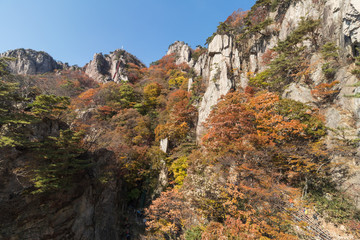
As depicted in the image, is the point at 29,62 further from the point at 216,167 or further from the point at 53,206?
the point at 216,167

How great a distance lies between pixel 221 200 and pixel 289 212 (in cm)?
374

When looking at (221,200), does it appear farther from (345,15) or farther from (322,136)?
(345,15)

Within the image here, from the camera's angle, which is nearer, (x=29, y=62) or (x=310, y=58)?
(x=310, y=58)

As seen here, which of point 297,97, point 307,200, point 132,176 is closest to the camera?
A: point 307,200

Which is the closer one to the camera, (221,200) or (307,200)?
(307,200)

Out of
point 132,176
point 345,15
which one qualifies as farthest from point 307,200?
point 132,176

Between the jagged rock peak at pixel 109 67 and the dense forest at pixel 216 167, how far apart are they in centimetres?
3015

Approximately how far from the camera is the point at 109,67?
46.9 meters

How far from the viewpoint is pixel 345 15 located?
32.0 ft

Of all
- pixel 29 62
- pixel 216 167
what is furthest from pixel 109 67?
pixel 216 167

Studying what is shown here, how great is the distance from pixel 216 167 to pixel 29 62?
2577 inches

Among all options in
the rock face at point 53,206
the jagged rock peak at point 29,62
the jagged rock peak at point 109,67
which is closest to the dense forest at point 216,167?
the rock face at point 53,206

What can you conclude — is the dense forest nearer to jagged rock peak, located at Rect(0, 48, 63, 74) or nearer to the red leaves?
the red leaves

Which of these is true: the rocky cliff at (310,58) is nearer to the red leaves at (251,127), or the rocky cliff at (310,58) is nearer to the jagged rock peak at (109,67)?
the red leaves at (251,127)
